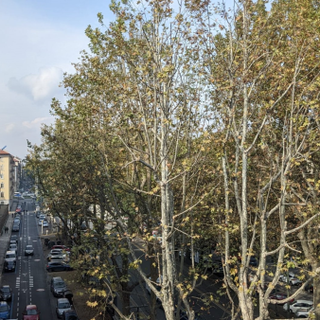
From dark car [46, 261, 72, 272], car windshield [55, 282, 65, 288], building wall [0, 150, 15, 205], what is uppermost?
building wall [0, 150, 15, 205]

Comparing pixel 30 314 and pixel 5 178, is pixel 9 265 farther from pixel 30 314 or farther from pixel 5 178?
pixel 5 178

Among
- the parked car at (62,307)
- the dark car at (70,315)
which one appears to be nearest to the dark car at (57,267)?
the parked car at (62,307)

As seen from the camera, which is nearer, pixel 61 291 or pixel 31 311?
pixel 31 311

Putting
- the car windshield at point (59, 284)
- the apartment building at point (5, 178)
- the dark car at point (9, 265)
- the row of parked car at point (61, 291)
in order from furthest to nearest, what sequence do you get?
the apartment building at point (5, 178)
the dark car at point (9, 265)
the car windshield at point (59, 284)
the row of parked car at point (61, 291)

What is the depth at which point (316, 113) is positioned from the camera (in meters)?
11.9

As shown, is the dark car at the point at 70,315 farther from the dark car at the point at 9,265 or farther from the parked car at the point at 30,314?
the dark car at the point at 9,265

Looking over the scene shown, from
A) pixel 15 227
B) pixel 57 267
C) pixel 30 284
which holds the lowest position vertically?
pixel 30 284

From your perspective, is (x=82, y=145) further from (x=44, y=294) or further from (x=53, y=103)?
(x=44, y=294)

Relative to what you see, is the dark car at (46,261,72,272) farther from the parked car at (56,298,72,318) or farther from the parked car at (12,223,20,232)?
the parked car at (12,223,20,232)

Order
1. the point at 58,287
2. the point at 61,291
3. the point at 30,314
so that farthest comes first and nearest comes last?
the point at 58,287, the point at 61,291, the point at 30,314

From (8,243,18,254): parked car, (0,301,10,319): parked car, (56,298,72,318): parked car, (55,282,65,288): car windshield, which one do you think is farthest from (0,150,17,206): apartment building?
(56,298,72,318): parked car

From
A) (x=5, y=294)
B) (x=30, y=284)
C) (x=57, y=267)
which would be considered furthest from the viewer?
(x=57, y=267)

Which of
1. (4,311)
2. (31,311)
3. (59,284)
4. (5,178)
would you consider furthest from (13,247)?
(5,178)

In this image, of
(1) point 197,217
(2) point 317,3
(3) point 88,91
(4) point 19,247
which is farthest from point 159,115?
(4) point 19,247
